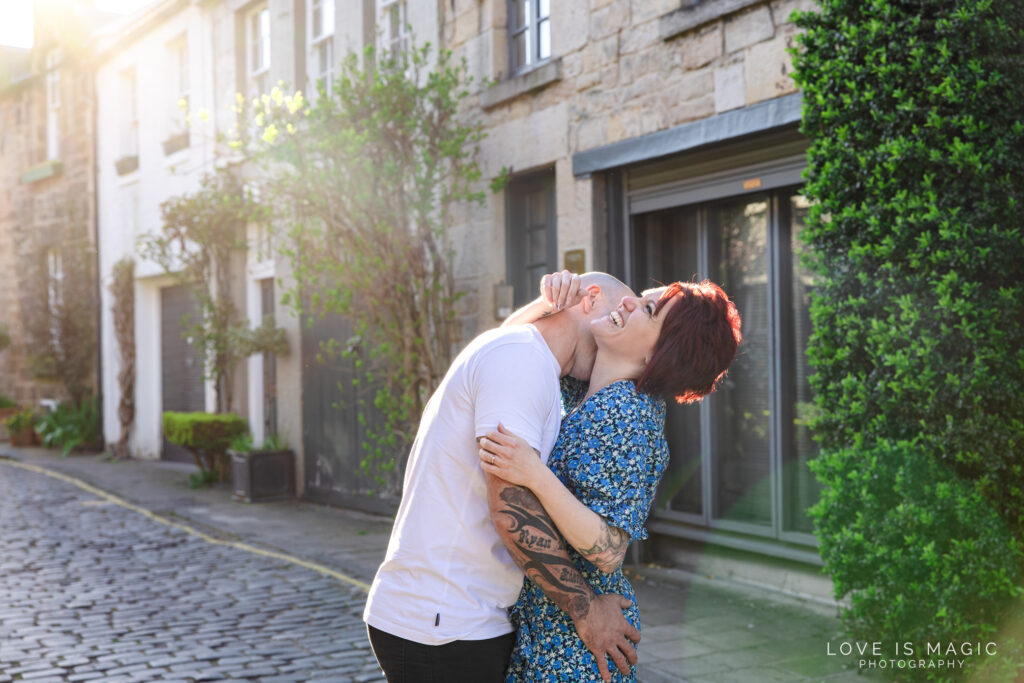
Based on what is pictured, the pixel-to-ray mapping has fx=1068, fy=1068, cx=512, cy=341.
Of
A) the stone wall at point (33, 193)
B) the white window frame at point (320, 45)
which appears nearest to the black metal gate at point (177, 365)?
the stone wall at point (33, 193)

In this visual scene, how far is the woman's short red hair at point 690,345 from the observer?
2.48 metres

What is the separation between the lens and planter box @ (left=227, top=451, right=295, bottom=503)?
11.9 m

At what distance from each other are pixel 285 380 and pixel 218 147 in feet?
12.2

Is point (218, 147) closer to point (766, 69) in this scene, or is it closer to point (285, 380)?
point (285, 380)

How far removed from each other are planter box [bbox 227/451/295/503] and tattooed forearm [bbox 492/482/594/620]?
396 inches

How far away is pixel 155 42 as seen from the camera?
1648 cm

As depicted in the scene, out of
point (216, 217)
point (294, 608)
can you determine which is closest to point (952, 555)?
point (294, 608)

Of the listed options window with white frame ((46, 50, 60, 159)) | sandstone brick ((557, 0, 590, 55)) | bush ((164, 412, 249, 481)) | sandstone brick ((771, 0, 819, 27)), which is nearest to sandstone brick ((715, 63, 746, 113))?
sandstone brick ((771, 0, 819, 27))

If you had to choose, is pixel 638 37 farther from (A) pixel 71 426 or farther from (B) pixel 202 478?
(A) pixel 71 426

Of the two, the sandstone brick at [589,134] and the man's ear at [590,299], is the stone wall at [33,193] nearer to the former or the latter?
the sandstone brick at [589,134]

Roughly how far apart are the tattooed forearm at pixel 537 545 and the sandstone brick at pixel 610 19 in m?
6.08

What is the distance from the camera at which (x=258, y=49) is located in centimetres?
1379

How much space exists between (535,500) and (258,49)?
1263 cm

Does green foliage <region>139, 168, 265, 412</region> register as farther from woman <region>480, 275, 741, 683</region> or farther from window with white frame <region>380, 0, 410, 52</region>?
woman <region>480, 275, 741, 683</region>
